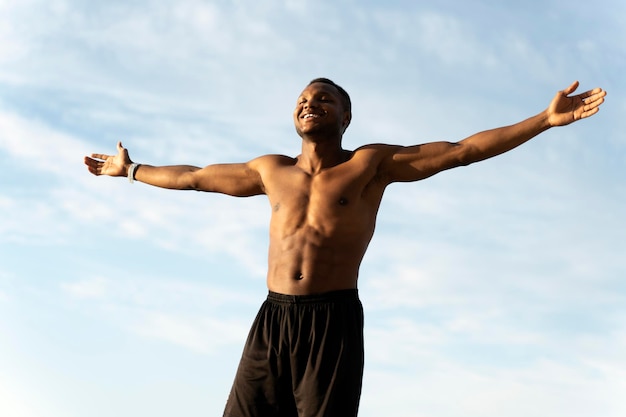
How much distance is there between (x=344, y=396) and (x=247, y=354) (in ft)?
2.95

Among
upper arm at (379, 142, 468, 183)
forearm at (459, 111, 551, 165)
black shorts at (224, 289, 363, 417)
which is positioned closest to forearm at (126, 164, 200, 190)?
black shorts at (224, 289, 363, 417)

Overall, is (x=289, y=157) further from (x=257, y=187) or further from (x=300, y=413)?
(x=300, y=413)

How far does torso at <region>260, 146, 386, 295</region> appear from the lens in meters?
7.20

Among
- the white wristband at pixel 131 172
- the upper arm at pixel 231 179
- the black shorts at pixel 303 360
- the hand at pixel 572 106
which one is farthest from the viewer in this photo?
the white wristband at pixel 131 172

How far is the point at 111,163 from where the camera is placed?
881cm

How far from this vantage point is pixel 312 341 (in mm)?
7074

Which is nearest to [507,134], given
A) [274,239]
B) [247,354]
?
[274,239]

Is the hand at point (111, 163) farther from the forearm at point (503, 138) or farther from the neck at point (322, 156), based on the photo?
the forearm at point (503, 138)

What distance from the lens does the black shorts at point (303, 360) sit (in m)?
6.96

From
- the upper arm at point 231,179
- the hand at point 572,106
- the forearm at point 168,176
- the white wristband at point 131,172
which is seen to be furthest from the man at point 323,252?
the white wristband at point 131,172

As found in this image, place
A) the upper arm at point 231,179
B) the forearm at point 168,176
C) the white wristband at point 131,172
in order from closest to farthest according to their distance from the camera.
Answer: the upper arm at point 231,179, the forearm at point 168,176, the white wristband at point 131,172

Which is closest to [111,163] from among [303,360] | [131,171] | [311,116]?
[131,171]

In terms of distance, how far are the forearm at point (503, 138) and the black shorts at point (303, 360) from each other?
4.87 ft

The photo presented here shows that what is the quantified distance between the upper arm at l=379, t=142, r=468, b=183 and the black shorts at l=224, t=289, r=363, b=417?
1.05 meters
